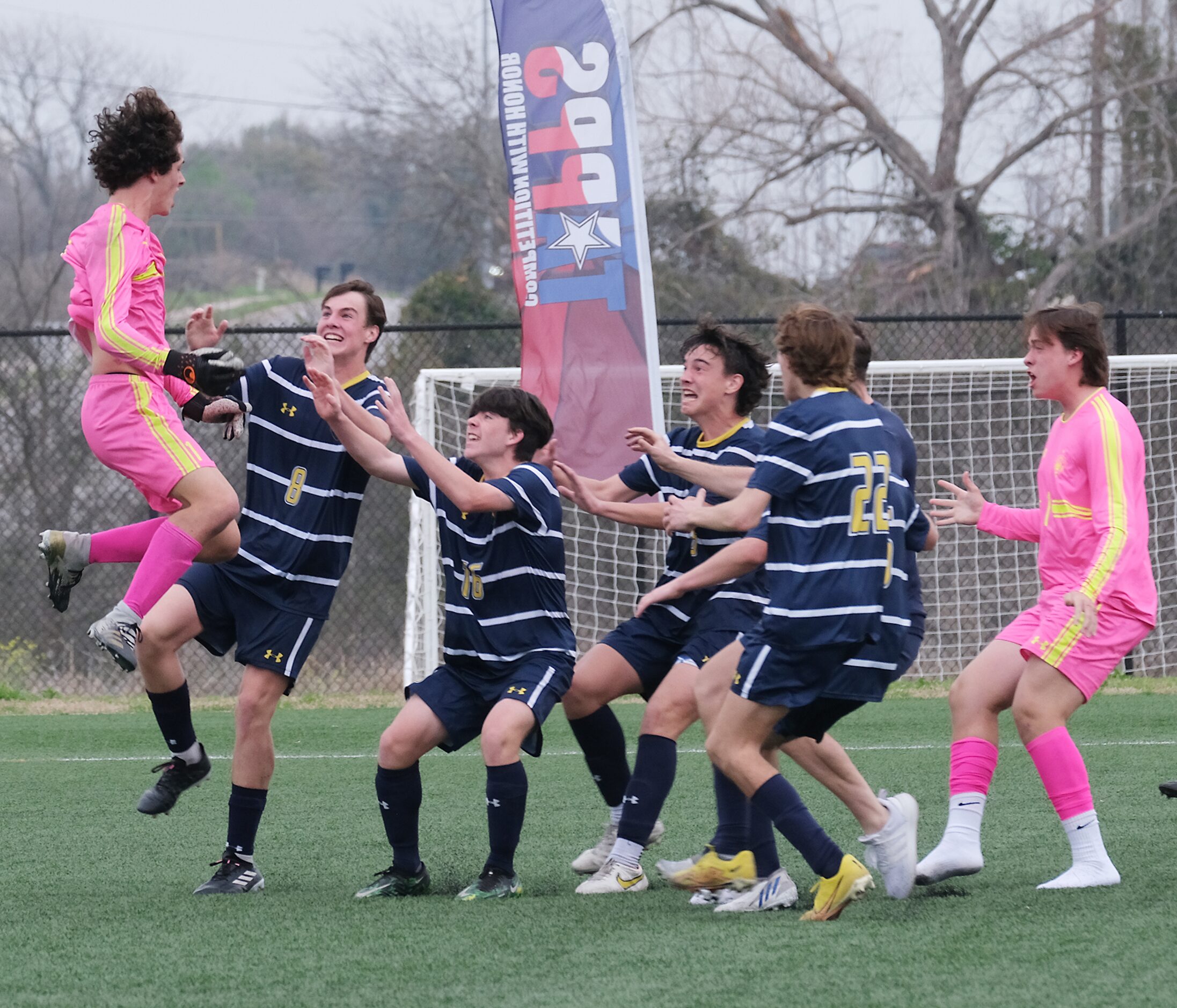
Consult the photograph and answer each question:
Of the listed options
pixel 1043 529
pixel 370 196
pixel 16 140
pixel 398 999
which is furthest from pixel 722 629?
pixel 370 196

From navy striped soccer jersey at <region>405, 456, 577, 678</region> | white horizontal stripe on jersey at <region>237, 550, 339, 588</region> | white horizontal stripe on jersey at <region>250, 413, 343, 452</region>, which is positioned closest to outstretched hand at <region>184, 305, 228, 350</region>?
white horizontal stripe on jersey at <region>250, 413, 343, 452</region>

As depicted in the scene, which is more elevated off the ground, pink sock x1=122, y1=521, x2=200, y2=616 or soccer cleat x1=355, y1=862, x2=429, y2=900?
pink sock x1=122, y1=521, x2=200, y2=616

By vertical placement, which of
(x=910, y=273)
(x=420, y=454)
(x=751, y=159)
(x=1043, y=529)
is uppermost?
(x=751, y=159)

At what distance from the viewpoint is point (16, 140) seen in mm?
25812

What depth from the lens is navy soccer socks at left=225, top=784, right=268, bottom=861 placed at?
14.3ft

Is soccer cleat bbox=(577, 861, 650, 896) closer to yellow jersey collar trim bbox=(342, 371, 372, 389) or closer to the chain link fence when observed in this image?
yellow jersey collar trim bbox=(342, 371, 372, 389)

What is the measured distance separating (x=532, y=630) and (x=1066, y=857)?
1.77 metres

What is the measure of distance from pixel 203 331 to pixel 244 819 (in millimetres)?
1598

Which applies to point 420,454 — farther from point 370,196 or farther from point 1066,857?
point 370,196

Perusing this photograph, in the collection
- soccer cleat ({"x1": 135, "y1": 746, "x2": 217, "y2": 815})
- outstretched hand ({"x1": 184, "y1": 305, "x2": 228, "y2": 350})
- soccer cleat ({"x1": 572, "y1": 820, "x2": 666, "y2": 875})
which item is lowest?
soccer cleat ({"x1": 572, "y1": 820, "x2": 666, "y2": 875})

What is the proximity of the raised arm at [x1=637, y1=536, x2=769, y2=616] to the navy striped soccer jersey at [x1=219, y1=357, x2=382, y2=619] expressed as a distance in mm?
1049

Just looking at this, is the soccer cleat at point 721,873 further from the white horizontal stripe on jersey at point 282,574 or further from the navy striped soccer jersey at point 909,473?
the white horizontal stripe on jersey at point 282,574

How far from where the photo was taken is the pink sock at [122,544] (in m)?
4.89

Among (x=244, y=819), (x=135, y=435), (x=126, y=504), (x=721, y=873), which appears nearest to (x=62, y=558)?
(x=135, y=435)
